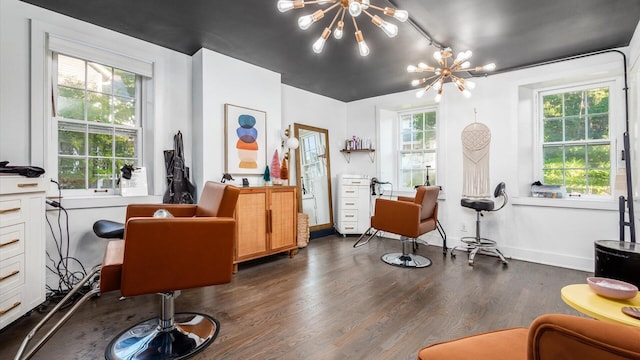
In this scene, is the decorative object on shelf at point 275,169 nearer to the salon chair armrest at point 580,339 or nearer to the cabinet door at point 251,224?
the cabinet door at point 251,224

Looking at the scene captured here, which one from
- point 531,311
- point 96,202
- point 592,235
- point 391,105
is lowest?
point 531,311

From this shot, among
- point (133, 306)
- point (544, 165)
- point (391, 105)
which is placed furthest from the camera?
point (391, 105)

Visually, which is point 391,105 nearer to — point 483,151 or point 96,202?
point 483,151

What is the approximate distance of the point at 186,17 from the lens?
8.22 ft

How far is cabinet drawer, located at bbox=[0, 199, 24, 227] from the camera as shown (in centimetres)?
180

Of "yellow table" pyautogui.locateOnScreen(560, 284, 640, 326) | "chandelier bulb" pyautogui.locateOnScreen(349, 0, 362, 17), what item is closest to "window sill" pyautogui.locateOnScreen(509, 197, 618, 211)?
"yellow table" pyautogui.locateOnScreen(560, 284, 640, 326)

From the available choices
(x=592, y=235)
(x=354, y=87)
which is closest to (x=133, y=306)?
(x=354, y=87)

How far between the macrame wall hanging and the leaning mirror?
2181 mm

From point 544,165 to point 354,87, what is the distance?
9.42 ft

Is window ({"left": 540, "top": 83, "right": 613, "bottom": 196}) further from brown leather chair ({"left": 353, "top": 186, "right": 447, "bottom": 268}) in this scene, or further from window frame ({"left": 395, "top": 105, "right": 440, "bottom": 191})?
brown leather chair ({"left": 353, "top": 186, "right": 447, "bottom": 268})

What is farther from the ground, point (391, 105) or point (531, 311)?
point (391, 105)

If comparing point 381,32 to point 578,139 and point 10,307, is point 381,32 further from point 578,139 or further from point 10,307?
point 10,307

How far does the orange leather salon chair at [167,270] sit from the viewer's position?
1.47 m

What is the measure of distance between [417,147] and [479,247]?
1.92m
